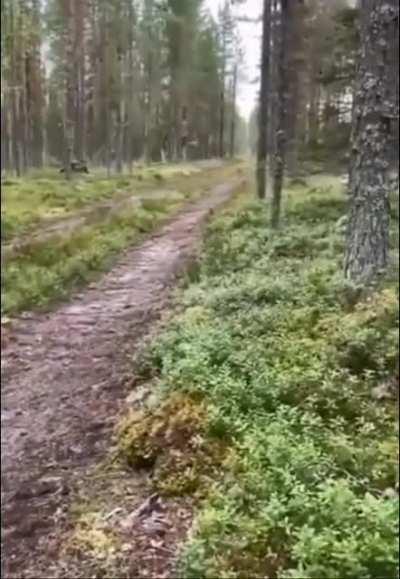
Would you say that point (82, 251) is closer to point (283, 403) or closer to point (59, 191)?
point (59, 191)

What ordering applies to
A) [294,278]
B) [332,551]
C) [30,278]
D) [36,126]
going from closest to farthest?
[30,278], [36,126], [332,551], [294,278]

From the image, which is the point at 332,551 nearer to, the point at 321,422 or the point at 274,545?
the point at 274,545

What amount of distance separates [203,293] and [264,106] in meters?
1.18

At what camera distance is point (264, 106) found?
4328mm

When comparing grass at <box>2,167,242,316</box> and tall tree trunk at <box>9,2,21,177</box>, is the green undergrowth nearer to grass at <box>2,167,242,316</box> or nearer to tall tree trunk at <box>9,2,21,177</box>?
grass at <box>2,167,242,316</box>

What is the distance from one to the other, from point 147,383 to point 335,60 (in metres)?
2.25

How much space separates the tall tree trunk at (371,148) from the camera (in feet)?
14.6

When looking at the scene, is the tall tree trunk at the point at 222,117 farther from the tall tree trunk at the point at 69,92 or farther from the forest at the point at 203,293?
the tall tree trunk at the point at 69,92

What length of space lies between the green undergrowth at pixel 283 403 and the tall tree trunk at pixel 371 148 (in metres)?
0.16

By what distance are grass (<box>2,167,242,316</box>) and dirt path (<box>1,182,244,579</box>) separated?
19cm

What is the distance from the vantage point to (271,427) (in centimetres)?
414

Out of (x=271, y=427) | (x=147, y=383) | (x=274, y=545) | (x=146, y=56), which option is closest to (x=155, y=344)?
(x=147, y=383)

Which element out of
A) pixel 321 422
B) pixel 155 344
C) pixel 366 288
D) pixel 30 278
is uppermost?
pixel 30 278

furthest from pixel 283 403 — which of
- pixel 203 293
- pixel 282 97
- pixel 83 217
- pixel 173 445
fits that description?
pixel 83 217
